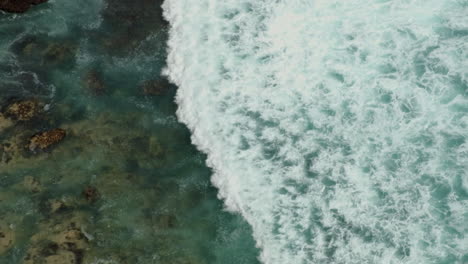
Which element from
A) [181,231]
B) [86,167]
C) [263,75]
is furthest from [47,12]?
[181,231]

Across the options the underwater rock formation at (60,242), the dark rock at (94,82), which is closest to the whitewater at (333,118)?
the dark rock at (94,82)

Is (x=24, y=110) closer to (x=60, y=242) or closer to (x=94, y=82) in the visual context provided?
(x=94, y=82)

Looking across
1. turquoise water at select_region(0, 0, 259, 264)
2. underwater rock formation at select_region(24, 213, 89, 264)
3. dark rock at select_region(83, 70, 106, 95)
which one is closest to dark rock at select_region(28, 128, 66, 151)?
turquoise water at select_region(0, 0, 259, 264)

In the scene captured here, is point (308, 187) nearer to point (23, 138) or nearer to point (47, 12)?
point (23, 138)

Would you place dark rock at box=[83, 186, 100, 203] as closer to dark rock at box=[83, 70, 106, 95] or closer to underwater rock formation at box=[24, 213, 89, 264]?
underwater rock formation at box=[24, 213, 89, 264]

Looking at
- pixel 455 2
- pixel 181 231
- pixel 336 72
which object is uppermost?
pixel 455 2

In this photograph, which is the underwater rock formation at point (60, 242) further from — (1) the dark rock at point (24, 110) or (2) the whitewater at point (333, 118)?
(2) the whitewater at point (333, 118)
